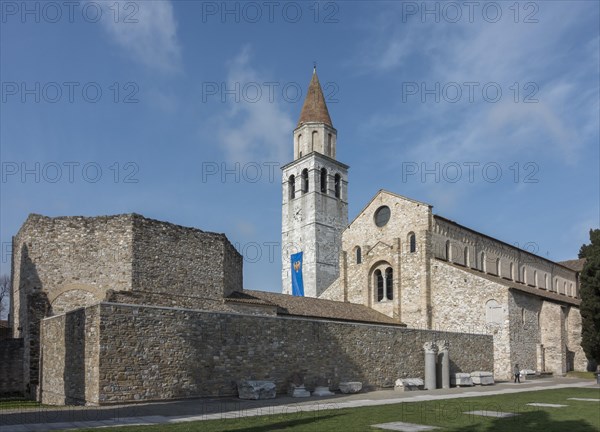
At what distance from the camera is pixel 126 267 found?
22.5 meters

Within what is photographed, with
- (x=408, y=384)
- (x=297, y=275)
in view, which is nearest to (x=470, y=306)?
(x=408, y=384)

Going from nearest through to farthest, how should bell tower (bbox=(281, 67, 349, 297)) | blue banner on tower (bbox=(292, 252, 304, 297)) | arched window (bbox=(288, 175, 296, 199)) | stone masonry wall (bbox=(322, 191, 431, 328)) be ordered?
1. stone masonry wall (bbox=(322, 191, 431, 328))
2. blue banner on tower (bbox=(292, 252, 304, 297))
3. bell tower (bbox=(281, 67, 349, 297))
4. arched window (bbox=(288, 175, 296, 199))

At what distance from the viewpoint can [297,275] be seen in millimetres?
58188

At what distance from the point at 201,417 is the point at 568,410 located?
9.69 m

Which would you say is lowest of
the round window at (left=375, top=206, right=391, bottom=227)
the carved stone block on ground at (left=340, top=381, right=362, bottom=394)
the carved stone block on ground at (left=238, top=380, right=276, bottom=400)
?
the carved stone block on ground at (left=340, top=381, right=362, bottom=394)

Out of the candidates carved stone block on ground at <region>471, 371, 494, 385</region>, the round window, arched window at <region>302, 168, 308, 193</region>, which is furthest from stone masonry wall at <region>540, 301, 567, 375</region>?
arched window at <region>302, 168, 308, 193</region>

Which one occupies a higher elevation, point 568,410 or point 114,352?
point 114,352

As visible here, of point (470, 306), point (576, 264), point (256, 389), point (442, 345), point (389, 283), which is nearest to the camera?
point (256, 389)

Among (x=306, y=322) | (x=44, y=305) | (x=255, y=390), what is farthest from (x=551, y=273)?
(x=44, y=305)

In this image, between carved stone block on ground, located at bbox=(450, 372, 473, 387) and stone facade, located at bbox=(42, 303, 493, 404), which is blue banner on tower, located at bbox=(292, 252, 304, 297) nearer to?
carved stone block on ground, located at bbox=(450, 372, 473, 387)

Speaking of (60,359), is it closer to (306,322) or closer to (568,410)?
(306,322)

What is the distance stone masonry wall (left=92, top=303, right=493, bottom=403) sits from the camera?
16.7 metres

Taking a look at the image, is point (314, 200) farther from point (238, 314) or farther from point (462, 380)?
point (238, 314)

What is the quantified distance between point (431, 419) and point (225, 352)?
808 centimetres
